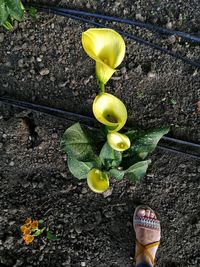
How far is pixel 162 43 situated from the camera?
2.23 meters

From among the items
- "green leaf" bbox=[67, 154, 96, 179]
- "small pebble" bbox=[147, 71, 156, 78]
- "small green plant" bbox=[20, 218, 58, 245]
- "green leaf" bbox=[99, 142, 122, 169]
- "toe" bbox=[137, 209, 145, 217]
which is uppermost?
"small pebble" bbox=[147, 71, 156, 78]

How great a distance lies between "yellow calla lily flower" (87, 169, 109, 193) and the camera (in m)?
1.86

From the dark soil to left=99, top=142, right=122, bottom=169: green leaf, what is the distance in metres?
0.29

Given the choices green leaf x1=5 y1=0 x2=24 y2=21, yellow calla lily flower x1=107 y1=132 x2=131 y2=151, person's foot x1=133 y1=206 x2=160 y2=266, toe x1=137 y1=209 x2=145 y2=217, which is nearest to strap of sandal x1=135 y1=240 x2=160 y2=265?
person's foot x1=133 y1=206 x2=160 y2=266

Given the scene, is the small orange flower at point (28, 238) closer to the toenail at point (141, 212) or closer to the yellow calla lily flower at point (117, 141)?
the toenail at point (141, 212)

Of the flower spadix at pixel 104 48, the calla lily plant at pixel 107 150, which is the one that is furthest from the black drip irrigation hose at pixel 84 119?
the flower spadix at pixel 104 48

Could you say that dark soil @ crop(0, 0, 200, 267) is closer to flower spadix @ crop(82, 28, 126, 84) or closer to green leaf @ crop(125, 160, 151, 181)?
green leaf @ crop(125, 160, 151, 181)

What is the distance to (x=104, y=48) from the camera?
1501mm

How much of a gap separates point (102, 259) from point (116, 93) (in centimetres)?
84

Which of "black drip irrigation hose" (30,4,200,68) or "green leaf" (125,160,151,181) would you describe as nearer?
"green leaf" (125,160,151,181)

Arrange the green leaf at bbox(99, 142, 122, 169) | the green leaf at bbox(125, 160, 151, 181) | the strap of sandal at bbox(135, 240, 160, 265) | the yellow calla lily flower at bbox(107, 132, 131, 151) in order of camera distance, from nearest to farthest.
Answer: the yellow calla lily flower at bbox(107, 132, 131, 151) → the green leaf at bbox(99, 142, 122, 169) → the green leaf at bbox(125, 160, 151, 181) → the strap of sandal at bbox(135, 240, 160, 265)

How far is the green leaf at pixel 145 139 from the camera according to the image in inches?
74.4

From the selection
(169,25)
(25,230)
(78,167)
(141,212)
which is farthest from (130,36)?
A: (25,230)

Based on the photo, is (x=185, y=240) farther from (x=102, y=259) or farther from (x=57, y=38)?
(x=57, y=38)
